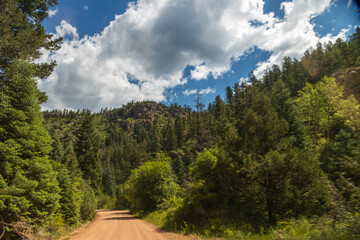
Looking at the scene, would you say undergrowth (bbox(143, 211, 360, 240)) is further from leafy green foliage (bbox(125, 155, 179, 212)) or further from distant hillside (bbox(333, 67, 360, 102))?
distant hillside (bbox(333, 67, 360, 102))

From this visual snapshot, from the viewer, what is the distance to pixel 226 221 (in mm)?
13133

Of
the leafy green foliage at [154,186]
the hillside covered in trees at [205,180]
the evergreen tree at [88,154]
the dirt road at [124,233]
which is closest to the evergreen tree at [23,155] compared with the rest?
the hillside covered in trees at [205,180]

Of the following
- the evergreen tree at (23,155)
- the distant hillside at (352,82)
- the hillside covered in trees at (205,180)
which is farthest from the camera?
the distant hillside at (352,82)

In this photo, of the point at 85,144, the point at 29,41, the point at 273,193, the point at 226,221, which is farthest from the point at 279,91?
the point at 85,144

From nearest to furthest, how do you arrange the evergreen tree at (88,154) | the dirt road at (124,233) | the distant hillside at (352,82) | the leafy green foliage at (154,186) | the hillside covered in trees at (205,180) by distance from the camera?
1. the hillside covered in trees at (205,180)
2. the dirt road at (124,233)
3. the leafy green foliage at (154,186)
4. the evergreen tree at (88,154)
5. the distant hillside at (352,82)

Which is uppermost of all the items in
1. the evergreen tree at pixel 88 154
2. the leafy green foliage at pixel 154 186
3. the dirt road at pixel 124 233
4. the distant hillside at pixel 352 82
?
the distant hillside at pixel 352 82

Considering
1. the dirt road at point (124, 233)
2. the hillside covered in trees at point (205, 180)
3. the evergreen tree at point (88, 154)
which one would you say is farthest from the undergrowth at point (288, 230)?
the evergreen tree at point (88, 154)

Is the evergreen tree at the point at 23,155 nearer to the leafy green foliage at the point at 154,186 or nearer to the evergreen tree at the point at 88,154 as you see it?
the leafy green foliage at the point at 154,186

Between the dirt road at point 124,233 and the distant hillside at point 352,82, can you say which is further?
the distant hillside at point 352,82

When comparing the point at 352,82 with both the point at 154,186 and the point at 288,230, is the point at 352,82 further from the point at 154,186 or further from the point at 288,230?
the point at 154,186

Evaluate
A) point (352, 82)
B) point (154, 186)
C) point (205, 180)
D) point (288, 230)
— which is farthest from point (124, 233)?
point (352, 82)

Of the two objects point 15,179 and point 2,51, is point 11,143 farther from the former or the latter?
point 2,51

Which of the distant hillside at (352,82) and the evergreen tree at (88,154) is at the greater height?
the distant hillside at (352,82)

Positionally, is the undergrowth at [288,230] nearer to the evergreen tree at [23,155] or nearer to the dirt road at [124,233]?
the dirt road at [124,233]
